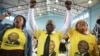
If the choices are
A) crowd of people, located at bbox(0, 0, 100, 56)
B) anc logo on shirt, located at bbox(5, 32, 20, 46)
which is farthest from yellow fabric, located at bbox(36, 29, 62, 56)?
anc logo on shirt, located at bbox(5, 32, 20, 46)

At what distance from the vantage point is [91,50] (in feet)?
9.55

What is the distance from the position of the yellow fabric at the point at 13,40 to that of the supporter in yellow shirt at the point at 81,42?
63 centimetres

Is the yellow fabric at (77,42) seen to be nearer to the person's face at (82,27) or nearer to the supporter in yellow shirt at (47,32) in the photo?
the person's face at (82,27)

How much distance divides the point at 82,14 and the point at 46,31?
52.6 feet

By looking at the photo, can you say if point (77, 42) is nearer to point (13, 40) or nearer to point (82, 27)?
point (82, 27)

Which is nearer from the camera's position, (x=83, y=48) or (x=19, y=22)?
(x=83, y=48)

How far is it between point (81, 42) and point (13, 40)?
86cm

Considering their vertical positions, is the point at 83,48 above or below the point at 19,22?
below

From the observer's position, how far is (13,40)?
2.91m

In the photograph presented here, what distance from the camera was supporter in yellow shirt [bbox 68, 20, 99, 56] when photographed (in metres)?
2.86

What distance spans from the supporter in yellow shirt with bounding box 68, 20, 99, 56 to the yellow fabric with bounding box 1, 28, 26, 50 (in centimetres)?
63

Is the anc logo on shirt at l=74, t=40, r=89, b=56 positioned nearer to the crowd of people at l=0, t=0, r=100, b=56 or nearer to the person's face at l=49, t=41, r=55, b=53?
the crowd of people at l=0, t=0, r=100, b=56

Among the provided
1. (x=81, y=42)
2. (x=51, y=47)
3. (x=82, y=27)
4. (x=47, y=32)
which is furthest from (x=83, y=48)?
(x=47, y=32)

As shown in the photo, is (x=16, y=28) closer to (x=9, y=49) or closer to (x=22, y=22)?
(x=22, y=22)
